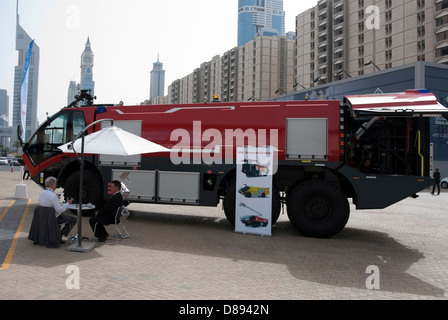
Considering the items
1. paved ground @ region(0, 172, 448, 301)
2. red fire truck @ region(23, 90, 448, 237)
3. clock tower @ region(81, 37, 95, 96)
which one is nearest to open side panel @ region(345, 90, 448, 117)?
red fire truck @ region(23, 90, 448, 237)

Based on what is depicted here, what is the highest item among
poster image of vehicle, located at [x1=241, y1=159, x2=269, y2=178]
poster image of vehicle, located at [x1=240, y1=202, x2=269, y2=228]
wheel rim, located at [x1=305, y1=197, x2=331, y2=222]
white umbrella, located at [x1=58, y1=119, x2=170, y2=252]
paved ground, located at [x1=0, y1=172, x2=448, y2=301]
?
white umbrella, located at [x1=58, y1=119, x2=170, y2=252]

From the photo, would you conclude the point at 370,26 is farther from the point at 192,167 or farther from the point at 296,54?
the point at 192,167

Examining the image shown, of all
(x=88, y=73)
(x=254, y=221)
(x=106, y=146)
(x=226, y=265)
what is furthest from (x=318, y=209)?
(x=88, y=73)

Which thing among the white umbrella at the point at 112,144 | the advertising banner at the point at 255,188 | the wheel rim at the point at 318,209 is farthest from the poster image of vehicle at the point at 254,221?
the white umbrella at the point at 112,144

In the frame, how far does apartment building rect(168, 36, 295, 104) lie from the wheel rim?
78.3 metres

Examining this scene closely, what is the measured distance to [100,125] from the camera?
1083 cm

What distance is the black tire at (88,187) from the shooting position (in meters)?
10.4

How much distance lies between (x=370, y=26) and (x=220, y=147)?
7362 cm

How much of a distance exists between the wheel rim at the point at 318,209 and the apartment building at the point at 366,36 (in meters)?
47.8

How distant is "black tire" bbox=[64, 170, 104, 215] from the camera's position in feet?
34.1

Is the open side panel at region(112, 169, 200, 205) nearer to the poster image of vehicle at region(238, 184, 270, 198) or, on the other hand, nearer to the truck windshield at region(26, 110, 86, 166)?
the poster image of vehicle at region(238, 184, 270, 198)

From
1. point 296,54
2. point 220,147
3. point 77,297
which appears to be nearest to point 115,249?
point 77,297

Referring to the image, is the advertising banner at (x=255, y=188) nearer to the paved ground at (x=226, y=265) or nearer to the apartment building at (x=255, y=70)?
the paved ground at (x=226, y=265)
